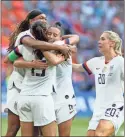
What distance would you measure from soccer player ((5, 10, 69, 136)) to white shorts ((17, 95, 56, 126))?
564mm

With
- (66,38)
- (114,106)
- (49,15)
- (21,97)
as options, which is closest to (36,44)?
(21,97)

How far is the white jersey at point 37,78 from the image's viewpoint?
18.3ft

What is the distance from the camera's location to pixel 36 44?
5.41 m

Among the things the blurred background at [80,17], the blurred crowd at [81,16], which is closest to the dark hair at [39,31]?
the blurred background at [80,17]

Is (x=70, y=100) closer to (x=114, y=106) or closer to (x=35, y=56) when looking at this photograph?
(x=114, y=106)

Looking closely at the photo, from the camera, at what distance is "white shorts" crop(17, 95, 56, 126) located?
558cm

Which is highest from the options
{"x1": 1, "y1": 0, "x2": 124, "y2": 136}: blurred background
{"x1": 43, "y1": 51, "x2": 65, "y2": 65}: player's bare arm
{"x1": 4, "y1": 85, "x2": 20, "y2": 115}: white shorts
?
{"x1": 1, "y1": 0, "x2": 124, "y2": 136}: blurred background

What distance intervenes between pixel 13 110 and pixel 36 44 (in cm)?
131

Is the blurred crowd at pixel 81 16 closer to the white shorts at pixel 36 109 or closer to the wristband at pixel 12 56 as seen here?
the wristband at pixel 12 56

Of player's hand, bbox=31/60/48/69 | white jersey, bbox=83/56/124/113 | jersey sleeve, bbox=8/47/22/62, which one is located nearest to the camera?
player's hand, bbox=31/60/48/69

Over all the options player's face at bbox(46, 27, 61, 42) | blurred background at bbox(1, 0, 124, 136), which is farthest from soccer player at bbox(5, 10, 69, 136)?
blurred background at bbox(1, 0, 124, 136)

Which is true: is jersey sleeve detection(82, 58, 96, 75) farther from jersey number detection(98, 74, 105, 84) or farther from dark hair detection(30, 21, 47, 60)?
dark hair detection(30, 21, 47, 60)

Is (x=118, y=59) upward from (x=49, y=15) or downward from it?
downward

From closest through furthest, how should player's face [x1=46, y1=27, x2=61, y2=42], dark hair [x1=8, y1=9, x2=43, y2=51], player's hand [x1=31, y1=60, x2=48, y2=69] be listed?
player's hand [x1=31, y1=60, x2=48, y2=69], dark hair [x1=8, y1=9, x2=43, y2=51], player's face [x1=46, y1=27, x2=61, y2=42]
